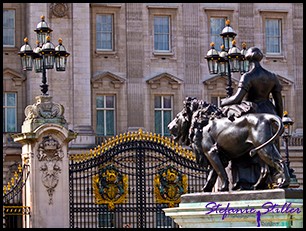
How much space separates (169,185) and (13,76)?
1766 centimetres

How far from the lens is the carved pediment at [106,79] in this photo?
4969 centimetres

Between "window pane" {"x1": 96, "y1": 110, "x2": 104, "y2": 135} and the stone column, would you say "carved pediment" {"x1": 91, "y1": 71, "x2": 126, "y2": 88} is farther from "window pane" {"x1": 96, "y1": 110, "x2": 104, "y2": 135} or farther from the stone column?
the stone column

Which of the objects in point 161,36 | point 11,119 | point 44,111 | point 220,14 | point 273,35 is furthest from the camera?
point 273,35

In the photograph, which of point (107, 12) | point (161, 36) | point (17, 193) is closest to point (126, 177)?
point (17, 193)

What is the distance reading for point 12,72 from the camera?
48812 millimetres

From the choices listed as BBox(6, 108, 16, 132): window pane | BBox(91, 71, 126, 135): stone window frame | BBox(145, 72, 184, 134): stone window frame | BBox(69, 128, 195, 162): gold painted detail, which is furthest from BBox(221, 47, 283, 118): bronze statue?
BBox(145, 72, 184, 134): stone window frame

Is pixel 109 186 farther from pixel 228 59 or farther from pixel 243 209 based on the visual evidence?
pixel 243 209

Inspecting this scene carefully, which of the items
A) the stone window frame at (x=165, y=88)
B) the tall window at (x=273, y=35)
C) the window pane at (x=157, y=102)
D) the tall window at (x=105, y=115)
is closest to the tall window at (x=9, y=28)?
the tall window at (x=105, y=115)

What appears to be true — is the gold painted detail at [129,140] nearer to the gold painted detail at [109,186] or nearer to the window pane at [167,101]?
the gold painted detail at [109,186]

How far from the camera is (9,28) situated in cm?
A: 4922

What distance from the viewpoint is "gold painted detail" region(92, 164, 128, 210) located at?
31.8 meters

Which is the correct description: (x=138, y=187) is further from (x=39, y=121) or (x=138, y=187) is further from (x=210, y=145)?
(x=210, y=145)

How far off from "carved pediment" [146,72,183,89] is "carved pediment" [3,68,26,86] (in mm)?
5597

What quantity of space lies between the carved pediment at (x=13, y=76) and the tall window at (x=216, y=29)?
887cm
